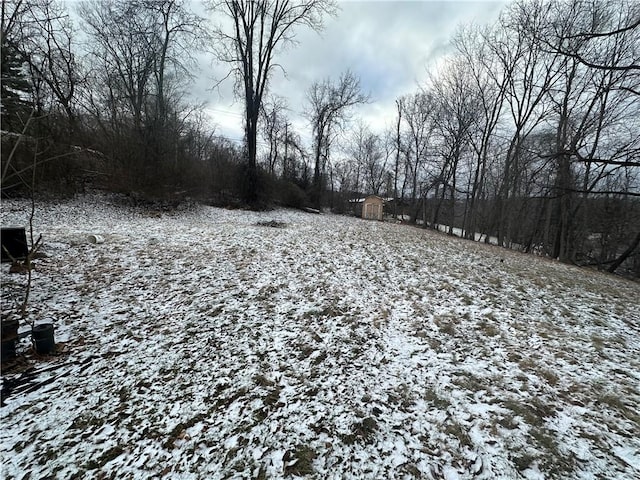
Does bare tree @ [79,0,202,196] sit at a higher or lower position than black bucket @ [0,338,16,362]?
higher

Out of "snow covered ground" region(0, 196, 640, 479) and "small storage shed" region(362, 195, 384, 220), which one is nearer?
"snow covered ground" region(0, 196, 640, 479)

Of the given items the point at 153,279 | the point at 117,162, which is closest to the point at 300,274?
the point at 153,279

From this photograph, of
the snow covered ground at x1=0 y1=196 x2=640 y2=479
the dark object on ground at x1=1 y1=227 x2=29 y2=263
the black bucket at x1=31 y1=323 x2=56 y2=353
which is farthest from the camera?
the dark object on ground at x1=1 y1=227 x2=29 y2=263

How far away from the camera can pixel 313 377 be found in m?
2.65

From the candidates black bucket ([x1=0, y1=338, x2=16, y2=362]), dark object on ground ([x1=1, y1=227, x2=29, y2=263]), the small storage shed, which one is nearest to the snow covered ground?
black bucket ([x1=0, y1=338, x2=16, y2=362])

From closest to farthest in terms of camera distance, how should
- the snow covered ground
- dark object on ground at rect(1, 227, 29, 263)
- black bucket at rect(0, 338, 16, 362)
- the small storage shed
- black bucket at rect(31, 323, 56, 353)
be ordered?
the snow covered ground < black bucket at rect(0, 338, 16, 362) < black bucket at rect(31, 323, 56, 353) < dark object on ground at rect(1, 227, 29, 263) < the small storage shed

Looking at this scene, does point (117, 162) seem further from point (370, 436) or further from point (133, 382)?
point (370, 436)

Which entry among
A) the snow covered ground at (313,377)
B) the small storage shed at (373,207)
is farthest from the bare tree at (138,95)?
the small storage shed at (373,207)

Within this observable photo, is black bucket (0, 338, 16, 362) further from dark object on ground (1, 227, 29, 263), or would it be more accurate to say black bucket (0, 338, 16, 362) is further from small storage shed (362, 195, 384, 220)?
small storage shed (362, 195, 384, 220)

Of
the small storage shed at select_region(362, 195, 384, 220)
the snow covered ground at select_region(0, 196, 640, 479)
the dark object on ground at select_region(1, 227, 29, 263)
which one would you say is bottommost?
the snow covered ground at select_region(0, 196, 640, 479)

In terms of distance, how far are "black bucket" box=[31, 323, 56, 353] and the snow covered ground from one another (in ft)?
0.54

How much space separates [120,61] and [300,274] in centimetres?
1628

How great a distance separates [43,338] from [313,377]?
9.50 ft

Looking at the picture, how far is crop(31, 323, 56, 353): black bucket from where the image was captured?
2.58 metres
